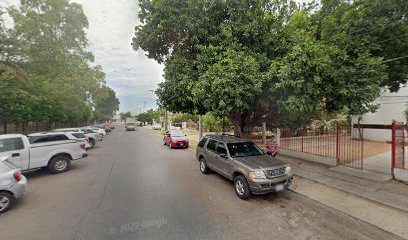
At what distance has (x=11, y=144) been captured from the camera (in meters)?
7.53

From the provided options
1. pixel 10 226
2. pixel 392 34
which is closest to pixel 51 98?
pixel 10 226

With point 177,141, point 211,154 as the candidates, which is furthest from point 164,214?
point 177,141

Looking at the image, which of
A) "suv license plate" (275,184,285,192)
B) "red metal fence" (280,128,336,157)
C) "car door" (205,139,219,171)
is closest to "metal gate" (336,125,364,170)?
"red metal fence" (280,128,336,157)

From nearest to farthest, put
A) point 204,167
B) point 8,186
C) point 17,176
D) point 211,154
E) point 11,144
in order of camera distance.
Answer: point 8,186
point 17,176
point 11,144
point 211,154
point 204,167

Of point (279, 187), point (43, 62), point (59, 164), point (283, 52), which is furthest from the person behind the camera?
point (43, 62)

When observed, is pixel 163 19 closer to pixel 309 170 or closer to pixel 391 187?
pixel 309 170

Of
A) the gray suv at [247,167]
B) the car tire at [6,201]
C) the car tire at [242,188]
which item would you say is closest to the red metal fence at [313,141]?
the gray suv at [247,167]

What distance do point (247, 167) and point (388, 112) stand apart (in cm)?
1794

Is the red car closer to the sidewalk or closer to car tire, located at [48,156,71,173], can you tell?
car tire, located at [48,156,71,173]

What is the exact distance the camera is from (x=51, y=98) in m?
16.0

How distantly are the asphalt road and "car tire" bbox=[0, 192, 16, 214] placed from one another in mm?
173

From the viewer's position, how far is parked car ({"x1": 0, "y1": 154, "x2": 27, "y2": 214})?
5.02m

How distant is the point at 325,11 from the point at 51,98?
19295mm

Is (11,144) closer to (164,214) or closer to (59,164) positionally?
(59,164)
